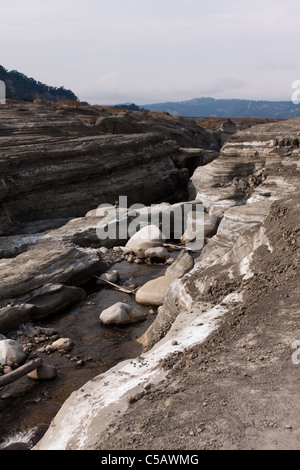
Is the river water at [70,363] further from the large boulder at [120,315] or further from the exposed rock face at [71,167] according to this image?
the exposed rock face at [71,167]

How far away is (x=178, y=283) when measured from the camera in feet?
24.5

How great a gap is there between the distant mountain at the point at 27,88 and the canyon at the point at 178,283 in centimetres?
4818

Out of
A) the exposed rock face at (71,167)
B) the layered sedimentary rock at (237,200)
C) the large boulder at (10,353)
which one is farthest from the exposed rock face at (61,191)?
the layered sedimentary rock at (237,200)

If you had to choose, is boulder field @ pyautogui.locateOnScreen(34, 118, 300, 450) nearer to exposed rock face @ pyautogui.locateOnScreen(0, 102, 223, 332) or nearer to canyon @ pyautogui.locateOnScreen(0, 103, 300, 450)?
canyon @ pyautogui.locateOnScreen(0, 103, 300, 450)

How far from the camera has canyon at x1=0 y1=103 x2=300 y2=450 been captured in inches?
152

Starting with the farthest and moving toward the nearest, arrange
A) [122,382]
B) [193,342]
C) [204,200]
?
[204,200], [193,342], [122,382]

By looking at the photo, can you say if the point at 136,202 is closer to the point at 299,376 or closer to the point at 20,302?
the point at 20,302

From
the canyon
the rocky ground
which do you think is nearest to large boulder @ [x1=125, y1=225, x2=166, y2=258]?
the canyon

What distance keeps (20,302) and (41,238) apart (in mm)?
3988

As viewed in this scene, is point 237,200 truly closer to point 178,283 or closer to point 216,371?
point 178,283

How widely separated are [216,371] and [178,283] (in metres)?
3.07

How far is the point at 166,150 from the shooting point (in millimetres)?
22219

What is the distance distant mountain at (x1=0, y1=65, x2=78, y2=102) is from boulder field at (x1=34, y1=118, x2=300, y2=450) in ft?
200
